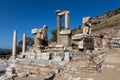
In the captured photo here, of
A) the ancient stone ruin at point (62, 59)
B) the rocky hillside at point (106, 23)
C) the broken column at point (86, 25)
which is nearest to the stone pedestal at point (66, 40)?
the ancient stone ruin at point (62, 59)

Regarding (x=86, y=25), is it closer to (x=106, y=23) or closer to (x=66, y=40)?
(x=66, y=40)

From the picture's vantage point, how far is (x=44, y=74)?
41.5 ft

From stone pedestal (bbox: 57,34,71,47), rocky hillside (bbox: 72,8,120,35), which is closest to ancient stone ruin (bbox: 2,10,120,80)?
stone pedestal (bbox: 57,34,71,47)

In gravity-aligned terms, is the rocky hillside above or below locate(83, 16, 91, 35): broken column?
above

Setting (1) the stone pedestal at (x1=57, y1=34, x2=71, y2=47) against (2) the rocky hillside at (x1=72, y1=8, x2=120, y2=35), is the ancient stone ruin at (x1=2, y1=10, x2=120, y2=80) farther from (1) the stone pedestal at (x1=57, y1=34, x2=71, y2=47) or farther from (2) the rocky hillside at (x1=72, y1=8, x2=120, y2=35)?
(2) the rocky hillside at (x1=72, y1=8, x2=120, y2=35)

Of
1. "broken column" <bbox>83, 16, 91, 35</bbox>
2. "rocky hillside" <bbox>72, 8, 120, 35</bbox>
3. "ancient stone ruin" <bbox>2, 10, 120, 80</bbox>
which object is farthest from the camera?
"rocky hillside" <bbox>72, 8, 120, 35</bbox>

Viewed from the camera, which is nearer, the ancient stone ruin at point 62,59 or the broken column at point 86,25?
the ancient stone ruin at point 62,59

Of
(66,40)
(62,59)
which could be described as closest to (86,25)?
(66,40)

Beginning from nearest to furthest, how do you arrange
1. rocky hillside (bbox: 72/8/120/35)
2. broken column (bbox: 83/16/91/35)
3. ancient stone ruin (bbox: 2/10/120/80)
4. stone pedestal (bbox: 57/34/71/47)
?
ancient stone ruin (bbox: 2/10/120/80) → broken column (bbox: 83/16/91/35) → stone pedestal (bbox: 57/34/71/47) → rocky hillside (bbox: 72/8/120/35)

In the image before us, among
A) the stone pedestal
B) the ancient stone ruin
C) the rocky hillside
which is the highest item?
the rocky hillside

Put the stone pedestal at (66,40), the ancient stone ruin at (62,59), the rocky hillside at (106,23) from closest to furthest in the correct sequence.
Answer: the ancient stone ruin at (62,59) → the stone pedestal at (66,40) → the rocky hillside at (106,23)

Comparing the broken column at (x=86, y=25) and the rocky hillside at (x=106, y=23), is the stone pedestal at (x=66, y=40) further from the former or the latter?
A: the rocky hillside at (x=106, y=23)

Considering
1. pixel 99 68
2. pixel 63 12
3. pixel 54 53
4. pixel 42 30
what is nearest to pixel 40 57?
pixel 54 53

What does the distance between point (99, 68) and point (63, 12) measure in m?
13.0
